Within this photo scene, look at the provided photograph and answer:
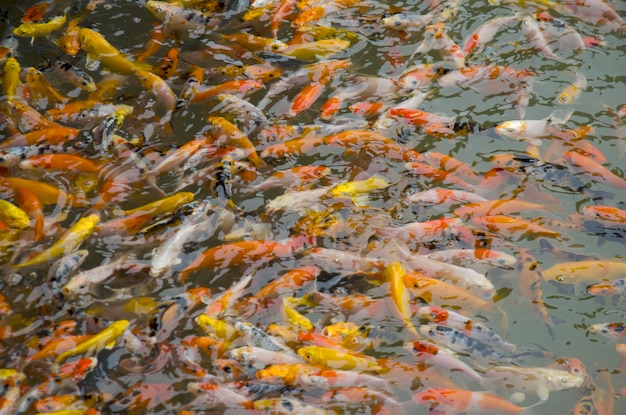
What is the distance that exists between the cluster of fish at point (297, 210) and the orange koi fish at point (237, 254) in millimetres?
13

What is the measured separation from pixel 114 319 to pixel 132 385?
0.44 metres

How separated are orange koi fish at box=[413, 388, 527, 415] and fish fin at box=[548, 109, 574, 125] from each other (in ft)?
7.32

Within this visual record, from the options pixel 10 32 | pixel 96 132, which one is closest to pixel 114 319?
pixel 96 132

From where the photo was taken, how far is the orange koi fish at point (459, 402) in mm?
3451

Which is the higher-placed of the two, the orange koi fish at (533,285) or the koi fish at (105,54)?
the koi fish at (105,54)

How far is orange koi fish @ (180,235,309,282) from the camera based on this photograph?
13.3 feet

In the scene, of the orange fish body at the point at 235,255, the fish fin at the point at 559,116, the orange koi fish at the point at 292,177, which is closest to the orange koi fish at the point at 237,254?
the orange fish body at the point at 235,255

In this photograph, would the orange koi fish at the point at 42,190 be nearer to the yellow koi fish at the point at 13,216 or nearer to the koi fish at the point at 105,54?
the yellow koi fish at the point at 13,216

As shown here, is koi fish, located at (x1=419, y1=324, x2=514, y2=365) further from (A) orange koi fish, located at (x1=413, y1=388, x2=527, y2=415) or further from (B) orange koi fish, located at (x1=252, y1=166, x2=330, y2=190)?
(B) orange koi fish, located at (x1=252, y1=166, x2=330, y2=190)

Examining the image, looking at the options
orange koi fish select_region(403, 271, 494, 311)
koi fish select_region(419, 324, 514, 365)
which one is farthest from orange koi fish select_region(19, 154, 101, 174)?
koi fish select_region(419, 324, 514, 365)

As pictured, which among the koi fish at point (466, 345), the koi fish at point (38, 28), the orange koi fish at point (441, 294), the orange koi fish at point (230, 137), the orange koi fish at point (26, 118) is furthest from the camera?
the koi fish at point (38, 28)

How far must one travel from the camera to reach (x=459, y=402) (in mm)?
3455

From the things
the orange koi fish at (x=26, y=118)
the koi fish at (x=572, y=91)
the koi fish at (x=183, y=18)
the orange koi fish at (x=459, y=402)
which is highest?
the koi fish at (x=183, y=18)

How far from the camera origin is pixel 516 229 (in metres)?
4.26
